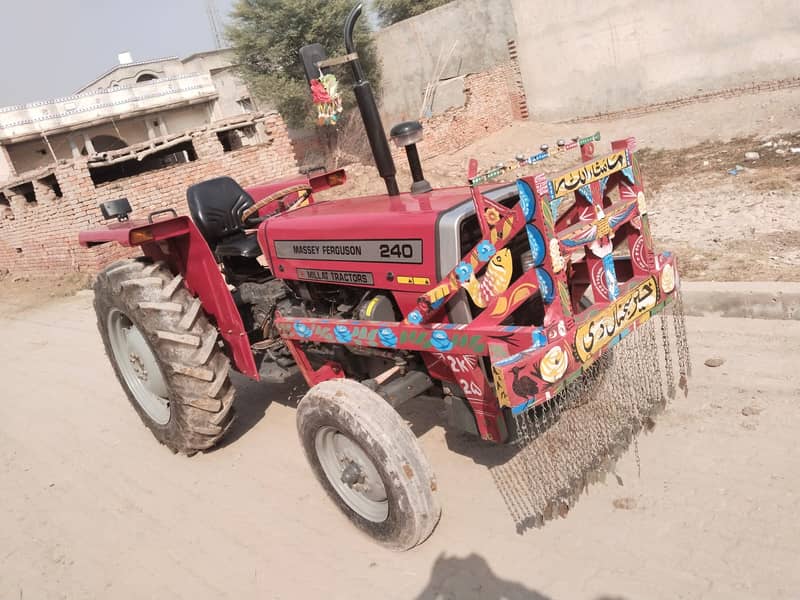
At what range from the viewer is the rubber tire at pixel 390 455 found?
231cm

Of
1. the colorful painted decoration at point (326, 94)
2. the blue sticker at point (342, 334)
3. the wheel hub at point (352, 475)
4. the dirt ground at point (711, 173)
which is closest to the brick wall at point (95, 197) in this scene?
the dirt ground at point (711, 173)

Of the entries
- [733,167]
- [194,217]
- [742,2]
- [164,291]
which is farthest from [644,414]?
[742,2]

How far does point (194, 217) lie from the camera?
160 inches

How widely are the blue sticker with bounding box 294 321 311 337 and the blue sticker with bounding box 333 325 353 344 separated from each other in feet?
0.78

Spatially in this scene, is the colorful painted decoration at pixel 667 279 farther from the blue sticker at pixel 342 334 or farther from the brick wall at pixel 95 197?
the brick wall at pixel 95 197

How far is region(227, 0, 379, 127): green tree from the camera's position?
19.2 meters

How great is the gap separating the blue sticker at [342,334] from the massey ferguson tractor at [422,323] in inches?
0.6

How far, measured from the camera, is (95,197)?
9977 mm

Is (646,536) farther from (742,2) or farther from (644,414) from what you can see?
(742,2)

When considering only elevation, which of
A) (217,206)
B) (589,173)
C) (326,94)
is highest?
(326,94)

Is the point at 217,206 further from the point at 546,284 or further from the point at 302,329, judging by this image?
the point at 546,284

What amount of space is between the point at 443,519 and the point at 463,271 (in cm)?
114

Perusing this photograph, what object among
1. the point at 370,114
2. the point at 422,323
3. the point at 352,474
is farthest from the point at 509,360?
the point at 370,114

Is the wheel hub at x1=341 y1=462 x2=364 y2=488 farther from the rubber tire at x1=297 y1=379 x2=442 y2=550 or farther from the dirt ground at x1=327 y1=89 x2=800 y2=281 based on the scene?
the dirt ground at x1=327 y1=89 x2=800 y2=281
